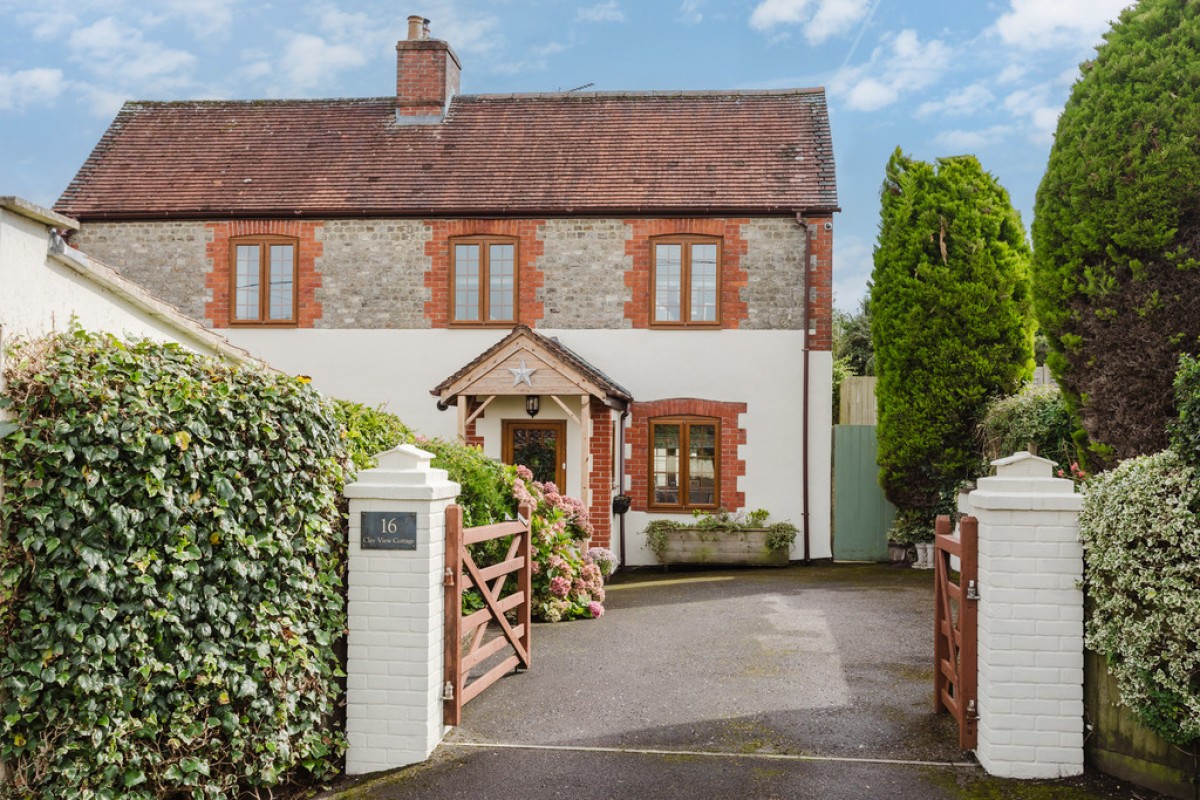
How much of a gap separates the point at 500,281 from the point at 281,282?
12.1ft

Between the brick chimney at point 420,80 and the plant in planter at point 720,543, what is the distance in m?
8.48

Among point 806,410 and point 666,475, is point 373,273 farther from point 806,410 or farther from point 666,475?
point 806,410

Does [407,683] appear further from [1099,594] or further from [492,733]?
[1099,594]

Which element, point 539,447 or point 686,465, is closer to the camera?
point 539,447

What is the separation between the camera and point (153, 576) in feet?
16.8

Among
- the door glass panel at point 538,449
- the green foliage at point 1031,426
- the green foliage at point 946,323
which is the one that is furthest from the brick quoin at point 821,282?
the door glass panel at point 538,449

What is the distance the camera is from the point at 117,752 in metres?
5.04

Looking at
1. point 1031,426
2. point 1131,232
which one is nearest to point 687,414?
point 1031,426

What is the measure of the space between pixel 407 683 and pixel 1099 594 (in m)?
4.00

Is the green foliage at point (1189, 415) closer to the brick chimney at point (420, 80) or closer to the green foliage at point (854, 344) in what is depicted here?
the brick chimney at point (420, 80)

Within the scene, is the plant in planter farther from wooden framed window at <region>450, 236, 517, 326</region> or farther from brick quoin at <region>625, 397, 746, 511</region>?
wooden framed window at <region>450, 236, 517, 326</region>

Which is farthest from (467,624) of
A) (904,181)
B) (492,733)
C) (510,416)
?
(904,181)

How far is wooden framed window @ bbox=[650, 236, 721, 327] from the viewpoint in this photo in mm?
16109

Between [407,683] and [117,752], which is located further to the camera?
[407,683]
